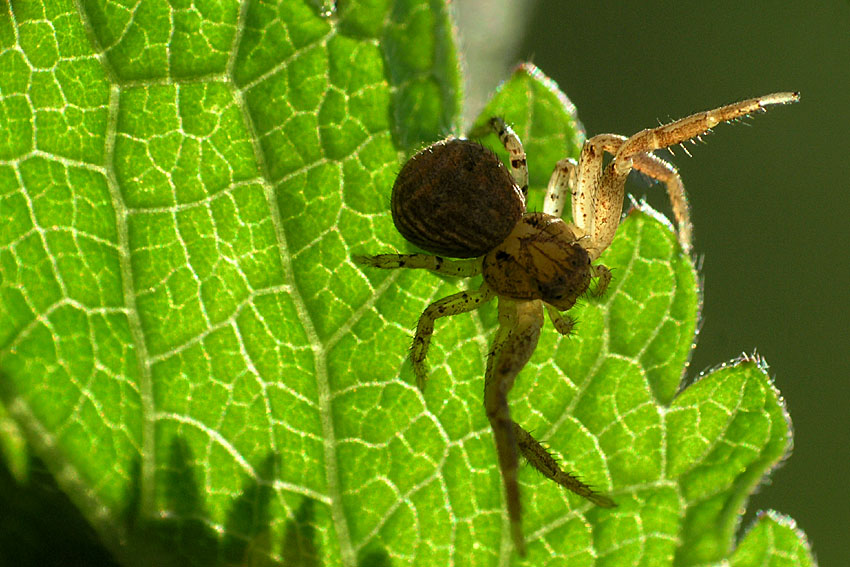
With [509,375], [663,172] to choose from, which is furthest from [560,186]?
[509,375]

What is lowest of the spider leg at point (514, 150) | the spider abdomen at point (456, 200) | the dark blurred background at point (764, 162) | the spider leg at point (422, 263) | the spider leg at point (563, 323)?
the spider leg at point (563, 323)

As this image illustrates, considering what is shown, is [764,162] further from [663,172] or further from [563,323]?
[563,323]

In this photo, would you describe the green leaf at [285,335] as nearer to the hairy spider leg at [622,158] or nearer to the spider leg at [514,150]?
the spider leg at [514,150]

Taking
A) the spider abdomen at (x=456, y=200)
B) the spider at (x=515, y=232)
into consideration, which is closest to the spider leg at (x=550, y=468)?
the spider at (x=515, y=232)

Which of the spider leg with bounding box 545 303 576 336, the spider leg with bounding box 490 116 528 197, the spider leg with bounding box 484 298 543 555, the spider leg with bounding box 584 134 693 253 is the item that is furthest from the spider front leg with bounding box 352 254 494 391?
the spider leg with bounding box 584 134 693 253

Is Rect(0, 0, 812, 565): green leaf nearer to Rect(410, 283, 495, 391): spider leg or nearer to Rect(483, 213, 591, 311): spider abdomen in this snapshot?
Rect(410, 283, 495, 391): spider leg

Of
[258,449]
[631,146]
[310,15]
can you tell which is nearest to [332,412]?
[258,449]

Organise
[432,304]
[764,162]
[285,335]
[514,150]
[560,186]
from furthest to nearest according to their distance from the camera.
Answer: [764,162], [560,186], [514,150], [432,304], [285,335]
